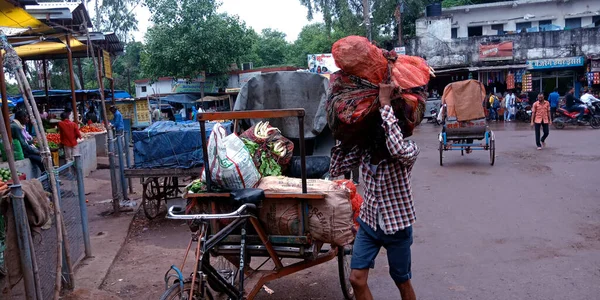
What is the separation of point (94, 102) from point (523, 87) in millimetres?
24244

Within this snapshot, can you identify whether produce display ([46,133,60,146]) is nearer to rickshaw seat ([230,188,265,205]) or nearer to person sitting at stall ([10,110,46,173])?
person sitting at stall ([10,110,46,173])

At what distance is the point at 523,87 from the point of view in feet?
94.7

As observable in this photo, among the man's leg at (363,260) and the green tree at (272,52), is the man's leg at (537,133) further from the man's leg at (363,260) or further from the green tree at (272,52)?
the green tree at (272,52)

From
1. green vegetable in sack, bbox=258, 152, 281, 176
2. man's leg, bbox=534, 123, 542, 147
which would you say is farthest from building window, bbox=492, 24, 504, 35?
green vegetable in sack, bbox=258, 152, 281, 176

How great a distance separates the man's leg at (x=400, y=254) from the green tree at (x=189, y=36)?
87.3 feet

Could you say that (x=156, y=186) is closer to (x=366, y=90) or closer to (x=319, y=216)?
(x=319, y=216)

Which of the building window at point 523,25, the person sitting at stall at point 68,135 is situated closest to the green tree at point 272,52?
the building window at point 523,25

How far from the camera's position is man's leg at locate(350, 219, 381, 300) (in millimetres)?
3588

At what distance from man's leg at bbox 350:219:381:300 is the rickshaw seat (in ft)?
2.62

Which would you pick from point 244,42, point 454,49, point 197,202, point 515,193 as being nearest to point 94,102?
point 244,42

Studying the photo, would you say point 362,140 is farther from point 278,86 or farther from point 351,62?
point 278,86

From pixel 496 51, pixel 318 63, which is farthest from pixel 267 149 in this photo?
pixel 496 51

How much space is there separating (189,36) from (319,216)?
26.5 metres

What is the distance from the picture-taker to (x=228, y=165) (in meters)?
4.07
